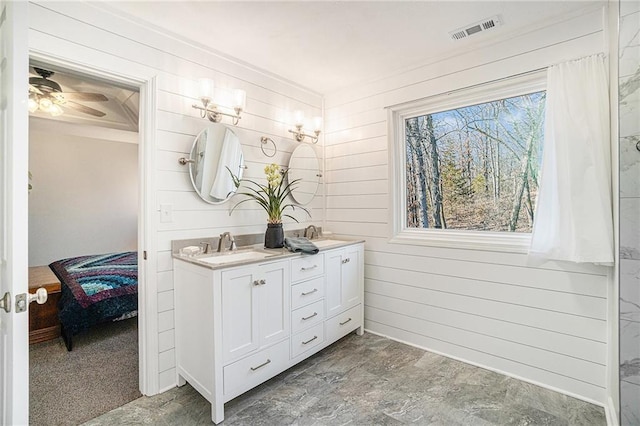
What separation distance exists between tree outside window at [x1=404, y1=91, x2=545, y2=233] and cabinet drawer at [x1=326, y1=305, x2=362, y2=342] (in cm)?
99

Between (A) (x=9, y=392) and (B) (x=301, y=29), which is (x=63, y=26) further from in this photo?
(A) (x=9, y=392)

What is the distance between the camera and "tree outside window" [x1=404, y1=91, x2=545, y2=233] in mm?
2305

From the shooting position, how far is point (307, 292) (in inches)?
94.0

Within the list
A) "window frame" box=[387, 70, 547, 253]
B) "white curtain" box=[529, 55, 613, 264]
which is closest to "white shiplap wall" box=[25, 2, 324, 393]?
"window frame" box=[387, 70, 547, 253]

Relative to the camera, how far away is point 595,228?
1846 millimetres

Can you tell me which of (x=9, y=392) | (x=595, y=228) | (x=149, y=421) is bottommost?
(x=149, y=421)

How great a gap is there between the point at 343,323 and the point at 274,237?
3.29 ft

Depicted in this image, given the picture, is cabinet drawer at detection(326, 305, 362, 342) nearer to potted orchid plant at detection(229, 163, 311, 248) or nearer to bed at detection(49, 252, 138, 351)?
potted orchid plant at detection(229, 163, 311, 248)

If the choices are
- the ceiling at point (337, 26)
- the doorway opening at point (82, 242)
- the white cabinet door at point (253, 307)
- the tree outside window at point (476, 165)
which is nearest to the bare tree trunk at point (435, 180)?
the tree outside window at point (476, 165)

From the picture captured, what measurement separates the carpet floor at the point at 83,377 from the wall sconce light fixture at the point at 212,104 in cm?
202

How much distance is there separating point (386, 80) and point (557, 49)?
4.17 ft

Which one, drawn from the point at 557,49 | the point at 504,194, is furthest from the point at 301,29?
the point at 504,194

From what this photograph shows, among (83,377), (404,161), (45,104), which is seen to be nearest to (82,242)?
(45,104)

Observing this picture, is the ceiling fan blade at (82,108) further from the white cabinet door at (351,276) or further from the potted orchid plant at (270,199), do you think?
the white cabinet door at (351,276)
